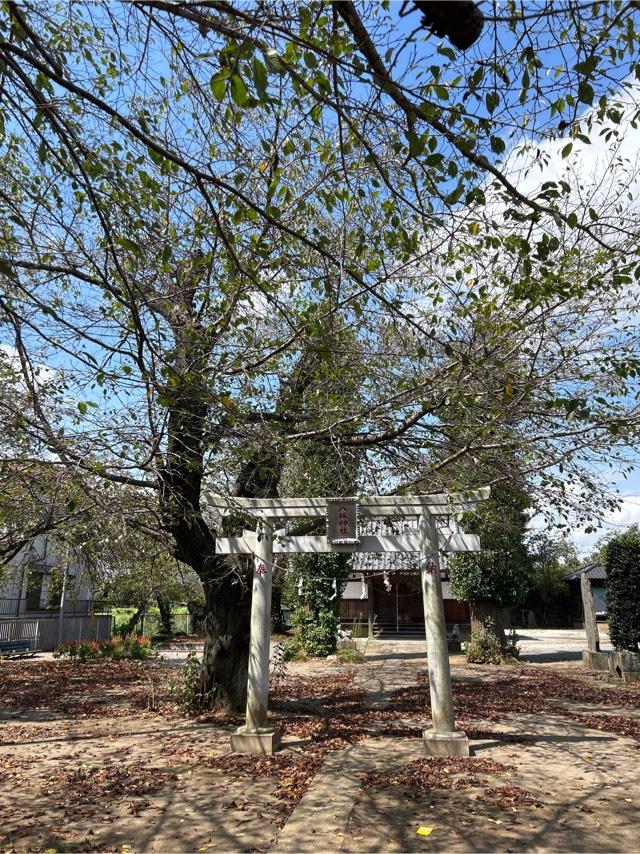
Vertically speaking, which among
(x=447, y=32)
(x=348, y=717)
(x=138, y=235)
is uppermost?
(x=138, y=235)

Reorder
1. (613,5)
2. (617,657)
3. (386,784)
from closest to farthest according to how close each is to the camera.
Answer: (613,5) < (386,784) < (617,657)

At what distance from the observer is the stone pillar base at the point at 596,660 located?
1411 centimetres

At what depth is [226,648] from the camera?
820 centimetres

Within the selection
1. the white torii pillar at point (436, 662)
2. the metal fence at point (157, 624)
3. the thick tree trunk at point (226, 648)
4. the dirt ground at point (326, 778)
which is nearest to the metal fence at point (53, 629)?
the metal fence at point (157, 624)

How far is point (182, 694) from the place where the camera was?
329 inches

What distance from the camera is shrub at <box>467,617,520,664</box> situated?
50.1 feet

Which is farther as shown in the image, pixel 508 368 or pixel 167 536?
pixel 167 536

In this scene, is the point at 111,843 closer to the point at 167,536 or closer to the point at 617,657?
the point at 167,536

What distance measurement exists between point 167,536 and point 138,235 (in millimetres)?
4415

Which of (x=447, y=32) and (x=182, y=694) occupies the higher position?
(x=447, y=32)

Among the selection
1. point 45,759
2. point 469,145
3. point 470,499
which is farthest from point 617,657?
point 469,145

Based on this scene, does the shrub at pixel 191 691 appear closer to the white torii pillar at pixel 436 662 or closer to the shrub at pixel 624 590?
the white torii pillar at pixel 436 662

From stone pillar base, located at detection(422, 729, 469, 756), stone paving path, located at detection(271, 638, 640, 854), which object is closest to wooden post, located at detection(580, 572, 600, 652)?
stone paving path, located at detection(271, 638, 640, 854)

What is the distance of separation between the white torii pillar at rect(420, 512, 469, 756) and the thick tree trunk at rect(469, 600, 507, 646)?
9257mm
